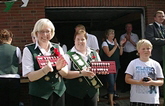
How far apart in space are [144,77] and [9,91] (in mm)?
2451

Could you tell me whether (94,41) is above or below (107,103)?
above

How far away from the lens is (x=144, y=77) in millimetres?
3432

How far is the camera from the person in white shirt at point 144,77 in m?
3.47

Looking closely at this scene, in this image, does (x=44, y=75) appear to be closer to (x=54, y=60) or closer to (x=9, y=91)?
(x=54, y=60)

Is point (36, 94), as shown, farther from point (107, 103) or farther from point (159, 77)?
point (107, 103)

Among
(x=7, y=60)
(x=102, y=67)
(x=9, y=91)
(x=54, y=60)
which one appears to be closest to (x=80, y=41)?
(x=102, y=67)

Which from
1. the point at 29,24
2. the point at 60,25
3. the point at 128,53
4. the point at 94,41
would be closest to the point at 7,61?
the point at 29,24

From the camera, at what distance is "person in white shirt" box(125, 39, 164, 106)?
11.4 feet

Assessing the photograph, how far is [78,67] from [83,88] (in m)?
0.30

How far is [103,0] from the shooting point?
19.2ft

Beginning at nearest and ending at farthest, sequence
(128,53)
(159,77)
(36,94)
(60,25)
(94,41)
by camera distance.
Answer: (36,94) → (159,77) → (94,41) → (128,53) → (60,25)

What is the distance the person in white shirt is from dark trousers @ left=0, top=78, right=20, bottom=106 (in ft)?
6.84

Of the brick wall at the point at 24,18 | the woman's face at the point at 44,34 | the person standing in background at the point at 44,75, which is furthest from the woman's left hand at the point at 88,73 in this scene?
the brick wall at the point at 24,18

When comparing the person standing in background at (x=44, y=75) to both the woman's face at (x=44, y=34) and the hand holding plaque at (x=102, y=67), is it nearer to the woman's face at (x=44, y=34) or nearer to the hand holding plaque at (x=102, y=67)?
the woman's face at (x=44, y=34)
